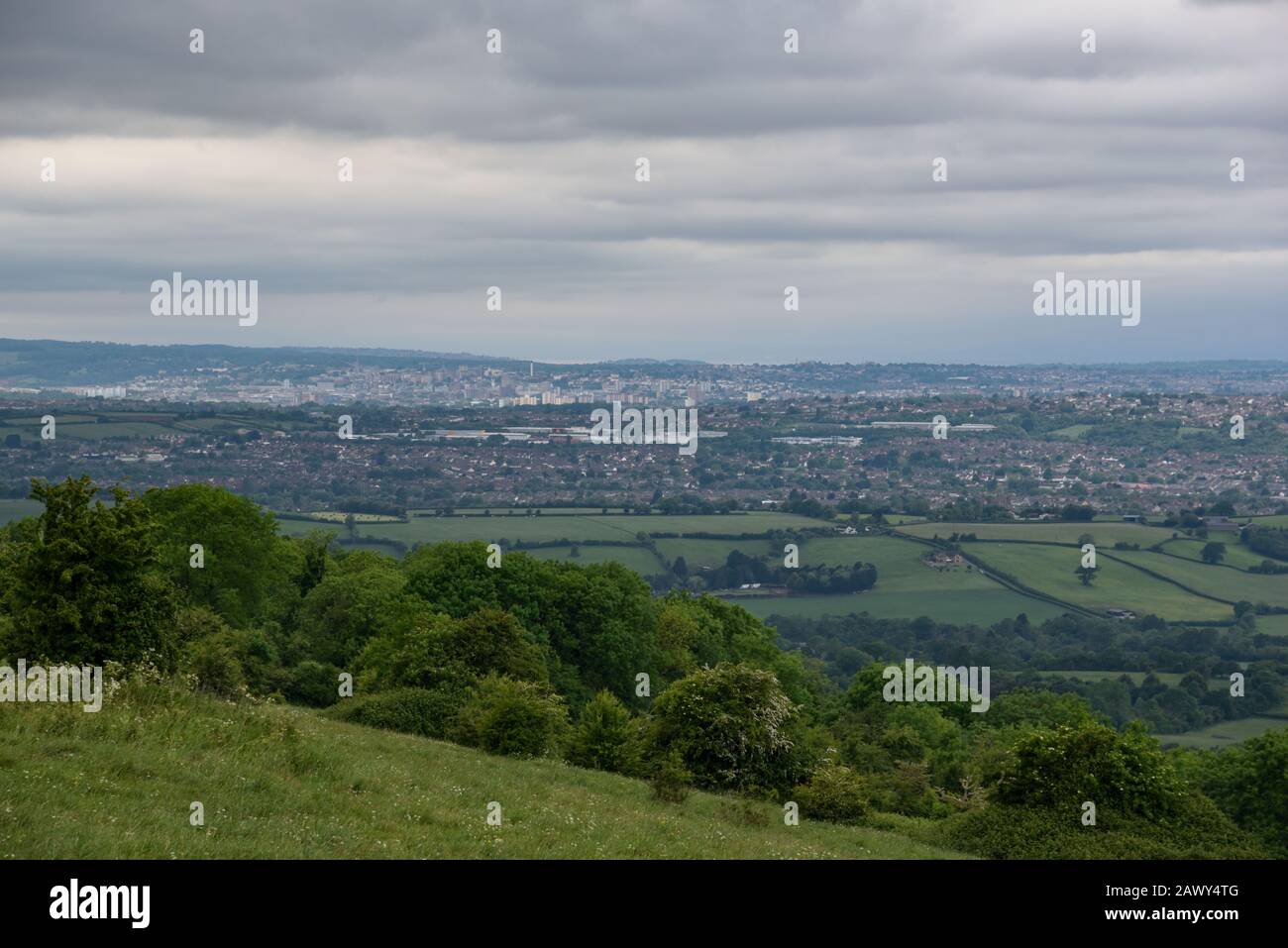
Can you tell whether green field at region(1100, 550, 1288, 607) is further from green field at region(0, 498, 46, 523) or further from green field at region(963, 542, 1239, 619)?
green field at region(0, 498, 46, 523)

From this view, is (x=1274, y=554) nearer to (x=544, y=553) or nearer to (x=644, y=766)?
(x=544, y=553)

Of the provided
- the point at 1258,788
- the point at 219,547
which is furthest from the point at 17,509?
the point at 1258,788

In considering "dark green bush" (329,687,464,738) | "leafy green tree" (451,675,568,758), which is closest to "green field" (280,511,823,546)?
"dark green bush" (329,687,464,738)

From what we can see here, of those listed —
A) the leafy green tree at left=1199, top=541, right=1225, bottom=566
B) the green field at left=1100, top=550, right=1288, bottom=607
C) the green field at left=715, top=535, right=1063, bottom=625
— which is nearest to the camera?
the green field at left=715, top=535, right=1063, bottom=625
